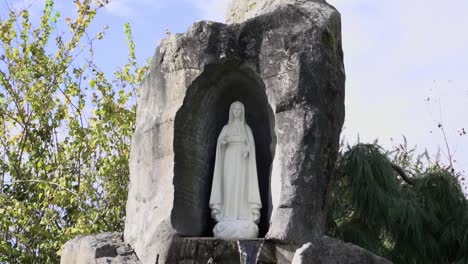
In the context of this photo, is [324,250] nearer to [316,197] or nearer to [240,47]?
[316,197]


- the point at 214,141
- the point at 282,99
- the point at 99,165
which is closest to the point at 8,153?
the point at 99,165

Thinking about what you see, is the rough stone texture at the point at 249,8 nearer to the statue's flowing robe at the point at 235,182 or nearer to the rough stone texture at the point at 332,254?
the statue's flowing robe at the point at 235,182

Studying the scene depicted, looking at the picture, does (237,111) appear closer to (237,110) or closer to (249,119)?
(237,110)

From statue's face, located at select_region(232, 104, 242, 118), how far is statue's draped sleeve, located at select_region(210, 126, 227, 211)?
0.54 ft

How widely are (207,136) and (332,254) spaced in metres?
1.95

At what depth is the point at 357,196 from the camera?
11.1 meters

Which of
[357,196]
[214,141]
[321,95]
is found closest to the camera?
[321,95]

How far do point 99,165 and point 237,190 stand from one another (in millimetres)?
4156

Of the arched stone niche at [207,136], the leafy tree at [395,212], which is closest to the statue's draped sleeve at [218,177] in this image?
the arched stone niche at [207,136]

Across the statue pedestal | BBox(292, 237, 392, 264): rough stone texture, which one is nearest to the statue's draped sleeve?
the statue pedestal

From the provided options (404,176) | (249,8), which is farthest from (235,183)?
(404,176)

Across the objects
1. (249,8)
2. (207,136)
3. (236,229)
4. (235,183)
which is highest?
(249,8)

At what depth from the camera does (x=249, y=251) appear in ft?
26.9

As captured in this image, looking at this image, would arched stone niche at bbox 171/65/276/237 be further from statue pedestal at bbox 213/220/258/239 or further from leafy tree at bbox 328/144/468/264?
leafy tree at bbox 328/144/468/264
